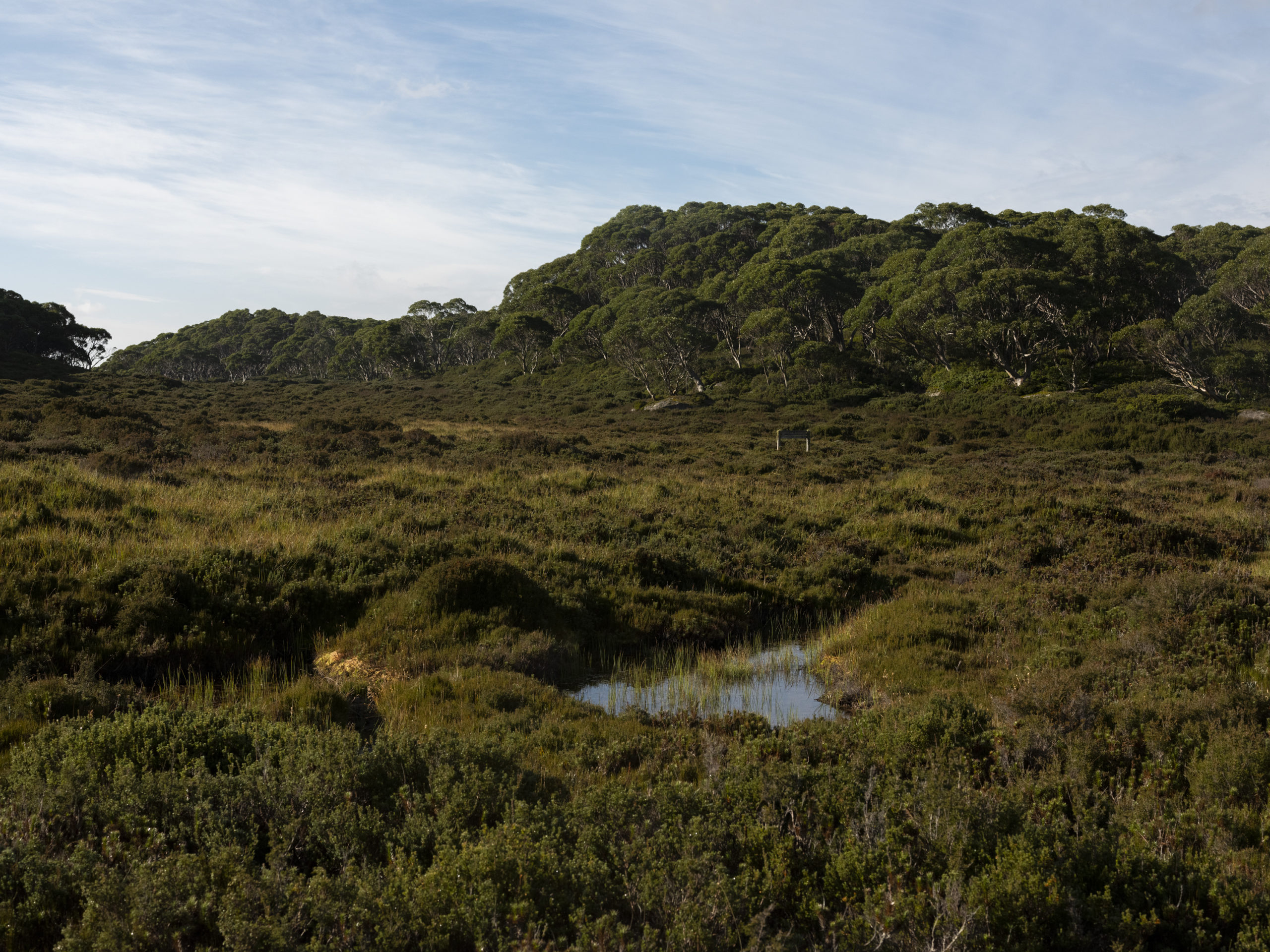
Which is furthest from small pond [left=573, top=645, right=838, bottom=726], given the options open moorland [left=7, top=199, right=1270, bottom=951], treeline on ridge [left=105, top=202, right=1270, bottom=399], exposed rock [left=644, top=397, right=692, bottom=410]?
treeline on ridge [left=105, top=202, right=1270, bottom=399]

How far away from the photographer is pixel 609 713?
6938 millimetres

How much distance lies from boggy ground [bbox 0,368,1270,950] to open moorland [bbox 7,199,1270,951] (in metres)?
0.04

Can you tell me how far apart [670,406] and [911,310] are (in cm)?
1924

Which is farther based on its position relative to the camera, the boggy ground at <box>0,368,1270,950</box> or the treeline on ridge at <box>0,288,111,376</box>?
the treeline on ridge at <box>0,288,111,376</box>

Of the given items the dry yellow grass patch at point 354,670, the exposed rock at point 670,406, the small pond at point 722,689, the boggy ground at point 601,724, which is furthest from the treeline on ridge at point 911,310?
the dry yellow grass patch at point 354,670

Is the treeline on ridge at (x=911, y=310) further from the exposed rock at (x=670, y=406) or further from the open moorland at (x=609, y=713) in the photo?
→ the open moorland at (x=609, y=713)

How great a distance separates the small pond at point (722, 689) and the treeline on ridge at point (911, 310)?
4750cm

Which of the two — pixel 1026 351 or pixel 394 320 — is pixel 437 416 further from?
pixel 394 320

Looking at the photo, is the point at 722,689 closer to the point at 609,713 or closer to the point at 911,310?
the point at 609,713

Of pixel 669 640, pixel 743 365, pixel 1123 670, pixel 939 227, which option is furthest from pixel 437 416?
pixel 939 227

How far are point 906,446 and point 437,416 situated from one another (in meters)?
31.6

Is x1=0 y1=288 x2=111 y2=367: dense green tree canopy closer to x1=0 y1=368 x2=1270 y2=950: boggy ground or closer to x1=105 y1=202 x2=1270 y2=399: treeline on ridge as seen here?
x1=105 y1=202 x2=1270 y2=399: treeline on ridge

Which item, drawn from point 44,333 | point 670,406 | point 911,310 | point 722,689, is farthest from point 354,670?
point 44,333

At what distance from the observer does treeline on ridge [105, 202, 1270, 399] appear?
1951 inches
